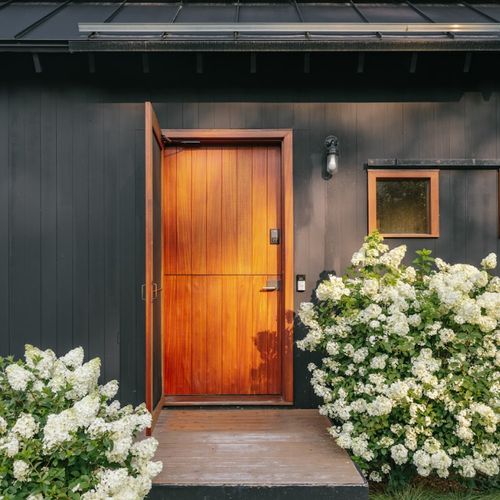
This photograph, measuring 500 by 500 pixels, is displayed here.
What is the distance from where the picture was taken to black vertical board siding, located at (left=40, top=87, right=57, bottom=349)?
324cm

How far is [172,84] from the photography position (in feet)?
10.9

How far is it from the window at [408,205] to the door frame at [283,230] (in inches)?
29.6

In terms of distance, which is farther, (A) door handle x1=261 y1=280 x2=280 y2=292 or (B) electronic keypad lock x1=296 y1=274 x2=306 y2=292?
(A) door handle x1=261 y1=280 x2=280 y2=292

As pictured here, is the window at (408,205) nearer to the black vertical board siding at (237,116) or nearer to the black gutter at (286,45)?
the black gutter at (286,45)

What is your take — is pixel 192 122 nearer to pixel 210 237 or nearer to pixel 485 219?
pixel 210 237

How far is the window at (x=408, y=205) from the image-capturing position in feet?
10.9

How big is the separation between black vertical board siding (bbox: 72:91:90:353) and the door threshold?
84 cm

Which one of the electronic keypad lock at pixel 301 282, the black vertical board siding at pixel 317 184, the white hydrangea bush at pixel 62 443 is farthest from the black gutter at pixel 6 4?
the electronic keypad lock at pixel 301 282

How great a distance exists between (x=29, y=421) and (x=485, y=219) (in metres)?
3.48

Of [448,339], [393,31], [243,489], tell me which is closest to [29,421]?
[243,489]

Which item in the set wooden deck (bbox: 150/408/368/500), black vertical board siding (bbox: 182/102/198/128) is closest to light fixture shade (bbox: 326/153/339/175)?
black vertical board siding (bbox: 182/102/198/128)

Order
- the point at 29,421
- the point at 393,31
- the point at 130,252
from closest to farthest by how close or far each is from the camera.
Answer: the point at 29,421, the point at 393,31, the point at 130,252

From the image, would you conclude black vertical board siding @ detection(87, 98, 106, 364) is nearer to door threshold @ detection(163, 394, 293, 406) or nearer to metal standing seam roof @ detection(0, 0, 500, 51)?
metal standing seam roof @ detection(0, 0, 500, 51)

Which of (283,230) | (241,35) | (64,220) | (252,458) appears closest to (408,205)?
(283,230)
